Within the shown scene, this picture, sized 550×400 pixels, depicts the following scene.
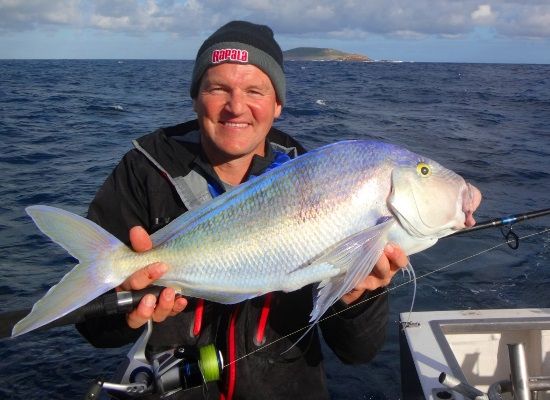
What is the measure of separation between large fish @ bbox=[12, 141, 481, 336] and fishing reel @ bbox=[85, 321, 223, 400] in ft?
1.58

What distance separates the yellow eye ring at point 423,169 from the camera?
2664mm

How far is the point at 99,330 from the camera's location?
301cm

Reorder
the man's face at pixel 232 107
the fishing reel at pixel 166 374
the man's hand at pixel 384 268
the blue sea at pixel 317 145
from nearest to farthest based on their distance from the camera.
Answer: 1. the man's hand at pixel 384 268
2. the fishing reel at pixel 166 374
3. the man's face at pixel 232 107
4. the blue sea at pixel 317 145

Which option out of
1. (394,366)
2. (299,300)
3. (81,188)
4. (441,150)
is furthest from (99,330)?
(441,150)

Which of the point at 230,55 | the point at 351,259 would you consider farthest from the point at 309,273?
the point at 230,55

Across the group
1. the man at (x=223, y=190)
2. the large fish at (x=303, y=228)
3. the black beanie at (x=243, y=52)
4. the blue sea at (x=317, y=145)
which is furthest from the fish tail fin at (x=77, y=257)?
the blue sea at (x=317, y=145)

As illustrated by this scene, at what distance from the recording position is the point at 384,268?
2.63 meters

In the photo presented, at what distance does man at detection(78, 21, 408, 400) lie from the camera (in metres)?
3.02

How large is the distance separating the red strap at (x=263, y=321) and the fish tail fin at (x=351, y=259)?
0.69m

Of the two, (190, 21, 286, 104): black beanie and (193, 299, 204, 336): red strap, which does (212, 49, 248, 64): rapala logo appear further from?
(193, 299, 204, 336): red strap

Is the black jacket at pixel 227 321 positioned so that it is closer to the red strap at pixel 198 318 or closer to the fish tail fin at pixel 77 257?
the red strap at pixel 198 318

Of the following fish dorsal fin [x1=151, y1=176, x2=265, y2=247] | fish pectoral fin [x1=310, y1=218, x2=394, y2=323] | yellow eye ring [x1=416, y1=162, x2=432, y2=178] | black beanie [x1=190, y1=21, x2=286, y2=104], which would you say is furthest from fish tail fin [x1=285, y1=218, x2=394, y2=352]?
black beanie [x1=190, y1=21, x2=286, y2=104]

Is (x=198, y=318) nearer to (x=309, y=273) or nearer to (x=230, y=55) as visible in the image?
(x=309, y=273)

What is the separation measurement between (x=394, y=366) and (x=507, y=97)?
1421 inches
